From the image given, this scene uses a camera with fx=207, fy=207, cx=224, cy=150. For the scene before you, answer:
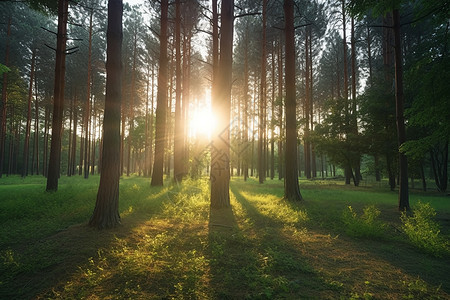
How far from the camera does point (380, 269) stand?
11.3ft

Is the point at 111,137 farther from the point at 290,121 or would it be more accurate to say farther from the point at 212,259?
the point at 290,121

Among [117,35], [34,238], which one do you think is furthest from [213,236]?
[117,35]

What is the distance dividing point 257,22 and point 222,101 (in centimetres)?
→ 1816

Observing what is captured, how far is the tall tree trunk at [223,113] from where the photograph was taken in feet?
23.3

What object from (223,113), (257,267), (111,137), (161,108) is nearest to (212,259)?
(257,267)

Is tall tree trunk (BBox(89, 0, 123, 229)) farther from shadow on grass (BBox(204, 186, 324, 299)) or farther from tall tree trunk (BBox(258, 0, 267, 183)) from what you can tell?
tall tree trunk (BBox(258, 0, 267, 183))

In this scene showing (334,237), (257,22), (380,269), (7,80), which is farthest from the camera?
(257,22)

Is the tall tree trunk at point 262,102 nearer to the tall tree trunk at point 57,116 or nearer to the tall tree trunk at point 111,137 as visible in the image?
the tall tree trunk at point 57,116

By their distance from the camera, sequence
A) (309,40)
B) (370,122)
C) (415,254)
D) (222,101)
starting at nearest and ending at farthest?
(415,254), (222,101), (370,122), (309,40)

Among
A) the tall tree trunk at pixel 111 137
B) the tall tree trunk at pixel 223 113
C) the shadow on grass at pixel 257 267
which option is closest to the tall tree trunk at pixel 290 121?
the tall tree trunk at pixel 223 113

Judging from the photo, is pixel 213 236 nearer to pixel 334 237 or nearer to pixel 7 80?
pixel 334 237

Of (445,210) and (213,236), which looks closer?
(213,236)

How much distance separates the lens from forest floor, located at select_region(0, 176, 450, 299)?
2719 millimetres

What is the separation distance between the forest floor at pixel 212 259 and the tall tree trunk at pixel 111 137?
397mm
